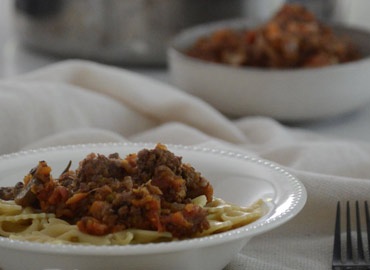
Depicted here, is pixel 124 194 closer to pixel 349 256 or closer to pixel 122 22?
pixel 349 256

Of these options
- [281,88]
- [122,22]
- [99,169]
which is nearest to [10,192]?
[99,169]

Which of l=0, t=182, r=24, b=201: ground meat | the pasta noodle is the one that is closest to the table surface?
the pasta noodle

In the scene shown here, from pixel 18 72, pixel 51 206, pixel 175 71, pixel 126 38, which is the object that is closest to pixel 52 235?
pixel 51 206

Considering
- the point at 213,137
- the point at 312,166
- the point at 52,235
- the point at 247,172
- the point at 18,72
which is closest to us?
the point at 52,235

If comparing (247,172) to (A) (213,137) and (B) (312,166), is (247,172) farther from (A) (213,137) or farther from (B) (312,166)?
(A) (213,137)

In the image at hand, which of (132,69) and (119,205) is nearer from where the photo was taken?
(119,205)

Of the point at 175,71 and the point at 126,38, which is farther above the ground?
the point at 126,38

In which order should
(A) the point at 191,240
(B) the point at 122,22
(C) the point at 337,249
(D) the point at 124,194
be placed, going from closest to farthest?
(A) the point at 191,240 < (D) the point at 124,194 < (C) the point at 337,249 < (B) the point at 122,22

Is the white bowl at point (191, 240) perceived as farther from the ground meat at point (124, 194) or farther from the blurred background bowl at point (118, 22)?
the blurred background bowl at point (118, 22)
